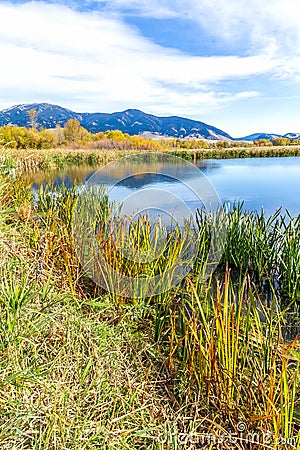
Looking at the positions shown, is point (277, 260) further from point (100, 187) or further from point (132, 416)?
point (132, 416)

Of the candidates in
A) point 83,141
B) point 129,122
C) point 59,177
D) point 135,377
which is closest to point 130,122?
point 129,122

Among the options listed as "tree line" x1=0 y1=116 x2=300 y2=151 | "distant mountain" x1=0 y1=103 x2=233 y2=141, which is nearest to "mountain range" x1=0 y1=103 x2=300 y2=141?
"distant mountain" x1=0 y1=103 x2=233 y2=141

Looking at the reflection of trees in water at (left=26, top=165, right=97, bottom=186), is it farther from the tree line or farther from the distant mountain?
the distant mountain

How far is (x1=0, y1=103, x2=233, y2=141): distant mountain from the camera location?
138875 mm

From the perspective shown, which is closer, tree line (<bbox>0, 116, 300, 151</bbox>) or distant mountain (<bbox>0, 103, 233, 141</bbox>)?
tree line (<bbox>0, 116, 300, 151</bbox>)

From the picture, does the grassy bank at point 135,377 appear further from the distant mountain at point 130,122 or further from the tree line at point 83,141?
the distant mountain at point 130,122

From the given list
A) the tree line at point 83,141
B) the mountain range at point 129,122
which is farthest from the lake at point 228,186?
the mountain range at point 129,122

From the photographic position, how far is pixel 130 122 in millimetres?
164375

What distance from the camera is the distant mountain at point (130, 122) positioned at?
139 m

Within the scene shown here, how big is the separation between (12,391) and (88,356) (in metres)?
0.47

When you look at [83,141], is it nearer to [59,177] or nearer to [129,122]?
[59,177]

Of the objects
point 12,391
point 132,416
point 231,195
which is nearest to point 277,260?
point 132,416

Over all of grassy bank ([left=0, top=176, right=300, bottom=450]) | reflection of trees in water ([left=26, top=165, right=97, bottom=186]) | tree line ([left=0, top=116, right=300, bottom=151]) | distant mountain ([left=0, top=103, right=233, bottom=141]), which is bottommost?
grassy bank ([left=0, top=176, right=300, bottom=450])

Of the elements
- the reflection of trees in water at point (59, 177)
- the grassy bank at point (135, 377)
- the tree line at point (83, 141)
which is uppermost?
the tree line at point (83, 141)
